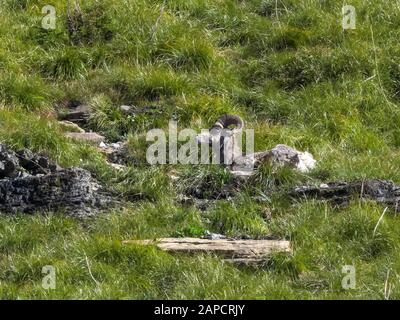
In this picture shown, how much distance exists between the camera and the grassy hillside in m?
9.77

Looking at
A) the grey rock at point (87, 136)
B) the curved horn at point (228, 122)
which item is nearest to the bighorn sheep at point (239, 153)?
the curved horn at point (228, 122)

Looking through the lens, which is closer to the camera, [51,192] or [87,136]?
[51,192]

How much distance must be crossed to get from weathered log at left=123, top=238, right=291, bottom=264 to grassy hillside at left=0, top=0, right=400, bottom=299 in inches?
7.1

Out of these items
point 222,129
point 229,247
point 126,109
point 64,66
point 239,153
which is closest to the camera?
point 229,247

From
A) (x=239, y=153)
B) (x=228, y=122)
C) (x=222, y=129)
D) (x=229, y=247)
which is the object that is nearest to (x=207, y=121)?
(x=228, y=122)

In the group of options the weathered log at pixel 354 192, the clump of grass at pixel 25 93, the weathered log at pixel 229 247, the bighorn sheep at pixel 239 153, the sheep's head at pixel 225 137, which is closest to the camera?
the weathered log at pixel 229 247

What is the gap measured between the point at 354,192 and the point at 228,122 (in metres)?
2.30

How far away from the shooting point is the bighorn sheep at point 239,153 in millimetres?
12055

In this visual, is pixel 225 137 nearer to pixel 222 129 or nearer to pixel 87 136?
pixel 222 129

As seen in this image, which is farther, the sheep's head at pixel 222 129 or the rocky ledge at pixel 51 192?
the sheep's head at pixel 222 129

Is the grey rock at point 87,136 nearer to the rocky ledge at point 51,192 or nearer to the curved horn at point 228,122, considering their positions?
the rocky ledge at point 51,192

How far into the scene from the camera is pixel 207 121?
1341 cm

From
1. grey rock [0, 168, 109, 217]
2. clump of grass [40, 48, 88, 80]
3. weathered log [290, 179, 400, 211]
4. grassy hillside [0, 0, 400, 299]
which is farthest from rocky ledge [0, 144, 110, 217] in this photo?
clump of grass [40, 48, 88, 80]

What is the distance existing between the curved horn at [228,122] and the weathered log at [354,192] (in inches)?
65.4
